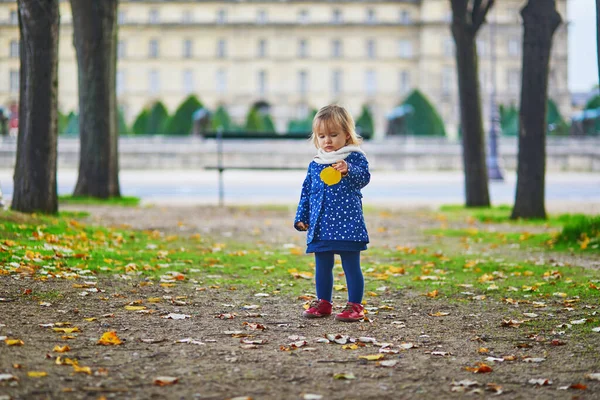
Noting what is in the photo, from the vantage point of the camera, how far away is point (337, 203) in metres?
6.28

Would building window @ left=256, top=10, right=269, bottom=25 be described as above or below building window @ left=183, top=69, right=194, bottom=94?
above

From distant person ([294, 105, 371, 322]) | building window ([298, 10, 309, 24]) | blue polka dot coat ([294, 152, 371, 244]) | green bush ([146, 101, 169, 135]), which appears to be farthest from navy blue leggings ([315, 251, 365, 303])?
building window ([298, 10, 309, 24])

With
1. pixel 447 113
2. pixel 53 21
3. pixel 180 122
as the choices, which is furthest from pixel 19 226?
pixel 447 113

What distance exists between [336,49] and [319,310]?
76061 mm

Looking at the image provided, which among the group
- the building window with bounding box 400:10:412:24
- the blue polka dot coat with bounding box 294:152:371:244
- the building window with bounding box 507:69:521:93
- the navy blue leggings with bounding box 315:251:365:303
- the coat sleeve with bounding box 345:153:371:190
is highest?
the building window with bounding box 400:10:412:24

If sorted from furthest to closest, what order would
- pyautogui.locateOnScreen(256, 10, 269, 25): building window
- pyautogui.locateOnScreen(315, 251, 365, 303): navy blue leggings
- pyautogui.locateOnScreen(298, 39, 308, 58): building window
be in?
pyautogui.locateOnScreen(298, 39, 308, 58): building window < pyautogui.locateOnScreen(256, 10, 269, 25): building window < pyautogui.locateOnScreen(315, 251, 365, 303): navy blue leggings

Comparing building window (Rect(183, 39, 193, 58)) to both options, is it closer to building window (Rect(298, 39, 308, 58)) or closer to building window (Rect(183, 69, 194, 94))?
building window (Rect(183, 69, 194, 94))

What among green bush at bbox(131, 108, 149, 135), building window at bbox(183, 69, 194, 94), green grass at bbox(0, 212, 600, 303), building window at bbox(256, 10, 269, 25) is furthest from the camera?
building window at bbox(183, 69, 194, 94)

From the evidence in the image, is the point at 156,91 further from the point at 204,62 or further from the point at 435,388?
the point at 435,388

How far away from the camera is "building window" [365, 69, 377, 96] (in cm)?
8175

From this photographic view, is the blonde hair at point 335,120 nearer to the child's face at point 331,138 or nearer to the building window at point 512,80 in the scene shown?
the child's face at point 331,138

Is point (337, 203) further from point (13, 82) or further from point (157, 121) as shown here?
point (13, 82)

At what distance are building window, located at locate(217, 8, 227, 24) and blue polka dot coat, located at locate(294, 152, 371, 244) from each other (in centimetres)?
7448

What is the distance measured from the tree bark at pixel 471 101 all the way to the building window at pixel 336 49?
2550 inches
